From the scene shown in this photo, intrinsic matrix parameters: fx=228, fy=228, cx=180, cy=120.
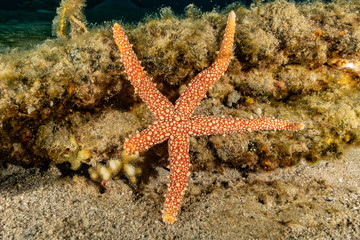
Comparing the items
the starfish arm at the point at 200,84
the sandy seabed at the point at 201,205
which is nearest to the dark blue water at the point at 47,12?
the starfish arm at the point at 200,84

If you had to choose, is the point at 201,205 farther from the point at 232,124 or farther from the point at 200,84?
the point at 200,84

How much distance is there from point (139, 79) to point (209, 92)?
5.85 ft

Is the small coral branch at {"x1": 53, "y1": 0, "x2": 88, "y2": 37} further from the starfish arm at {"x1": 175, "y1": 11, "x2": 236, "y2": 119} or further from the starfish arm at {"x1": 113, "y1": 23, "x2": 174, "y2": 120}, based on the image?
the starfish arm at {"x1": 175, "y1": 11, "x2": 236, "y2": 119}

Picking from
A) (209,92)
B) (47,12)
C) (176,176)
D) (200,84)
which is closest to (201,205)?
(176,176)

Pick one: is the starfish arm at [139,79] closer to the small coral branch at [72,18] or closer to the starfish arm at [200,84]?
the starfish arm at [200,84]

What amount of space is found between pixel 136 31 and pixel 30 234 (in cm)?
381

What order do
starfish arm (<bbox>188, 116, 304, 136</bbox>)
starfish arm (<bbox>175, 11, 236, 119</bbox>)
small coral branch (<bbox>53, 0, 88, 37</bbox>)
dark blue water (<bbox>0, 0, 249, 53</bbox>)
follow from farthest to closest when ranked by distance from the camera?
dark blue water (<bbox>0, 0, 249, 53</bbox>) < small coral branch (<bbox>53, 0, 88, 37</bbox>) < starfish arm (<bbox>175, 11, 236, 119</bbox>) < starfish arm (<bbox>188, 116, 304, 136</bbox>)

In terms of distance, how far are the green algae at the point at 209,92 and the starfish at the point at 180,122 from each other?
44cm

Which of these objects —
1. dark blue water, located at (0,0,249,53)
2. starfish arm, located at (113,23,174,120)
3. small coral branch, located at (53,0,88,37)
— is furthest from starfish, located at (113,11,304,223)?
dark blue water, located at (0,0,249,53)

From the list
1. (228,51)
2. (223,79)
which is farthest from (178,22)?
(223,79)

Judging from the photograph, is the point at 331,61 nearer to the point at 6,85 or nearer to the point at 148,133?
the point at 148,133

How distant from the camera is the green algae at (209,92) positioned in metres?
4.19

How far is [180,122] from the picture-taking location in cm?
407

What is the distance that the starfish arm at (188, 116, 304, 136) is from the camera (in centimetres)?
401
